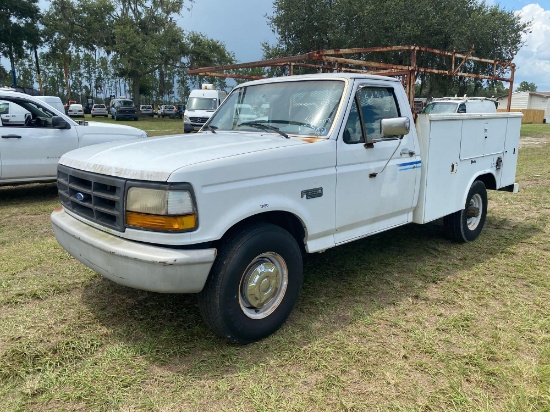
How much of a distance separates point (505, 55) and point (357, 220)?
1166 inches

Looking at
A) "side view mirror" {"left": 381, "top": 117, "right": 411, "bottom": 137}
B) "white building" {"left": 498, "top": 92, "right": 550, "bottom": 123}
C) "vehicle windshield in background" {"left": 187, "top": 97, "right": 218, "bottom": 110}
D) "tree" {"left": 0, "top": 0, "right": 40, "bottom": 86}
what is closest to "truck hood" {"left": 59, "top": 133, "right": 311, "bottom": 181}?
"side view mirror" {"left": 381, "top": 117, "right": 411, "bottom": 137}

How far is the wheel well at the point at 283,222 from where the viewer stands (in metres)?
3.09

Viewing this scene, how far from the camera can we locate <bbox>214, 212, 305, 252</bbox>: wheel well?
3094 mm

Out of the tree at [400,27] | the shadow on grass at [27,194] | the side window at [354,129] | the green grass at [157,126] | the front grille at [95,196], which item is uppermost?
the tree at [400,27]

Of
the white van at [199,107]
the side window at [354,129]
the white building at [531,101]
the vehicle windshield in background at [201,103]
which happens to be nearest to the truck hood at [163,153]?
the side window at [354,129]

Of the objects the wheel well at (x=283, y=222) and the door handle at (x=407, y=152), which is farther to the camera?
the door handle at (x=407, y=152)

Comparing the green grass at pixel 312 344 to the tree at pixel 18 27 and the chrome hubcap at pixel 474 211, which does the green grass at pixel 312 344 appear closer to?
the chrome hubcap at pixel 474 211

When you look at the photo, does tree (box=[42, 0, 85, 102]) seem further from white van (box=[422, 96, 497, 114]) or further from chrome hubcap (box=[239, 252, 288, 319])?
chrome hubcap (box=[239, 252, 288, 319])

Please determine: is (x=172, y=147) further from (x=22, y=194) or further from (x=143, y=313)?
(x=22, y=194)

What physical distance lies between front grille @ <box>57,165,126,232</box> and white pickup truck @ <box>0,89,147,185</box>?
14.7 ft

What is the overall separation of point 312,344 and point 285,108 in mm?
2025

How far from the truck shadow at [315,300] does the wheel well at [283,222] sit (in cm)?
67

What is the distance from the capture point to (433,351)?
311 centimetres

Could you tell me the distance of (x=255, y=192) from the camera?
119 inches
